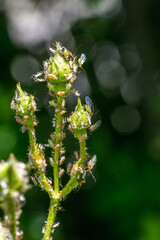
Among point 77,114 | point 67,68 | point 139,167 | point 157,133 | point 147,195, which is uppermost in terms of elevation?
point 157,133

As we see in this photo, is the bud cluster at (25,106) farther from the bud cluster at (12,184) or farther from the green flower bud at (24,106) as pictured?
the bud cluster at (12,184)

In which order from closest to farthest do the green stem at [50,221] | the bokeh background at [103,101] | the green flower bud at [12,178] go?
1. the green flower bud at [12,178]
2. the green stem at [50,221]
3. the bokeh background at [103,101]

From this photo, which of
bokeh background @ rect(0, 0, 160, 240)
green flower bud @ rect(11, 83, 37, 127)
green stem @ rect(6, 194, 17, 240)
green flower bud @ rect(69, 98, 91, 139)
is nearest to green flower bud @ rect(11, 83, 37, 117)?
green flower bud @ rect(11, 83, 37, 127)

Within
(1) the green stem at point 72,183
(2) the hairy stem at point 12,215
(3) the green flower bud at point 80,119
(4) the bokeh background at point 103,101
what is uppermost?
(4) the bokeh background at point 103,101

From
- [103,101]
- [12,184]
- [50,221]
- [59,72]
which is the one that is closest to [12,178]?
[12,184]

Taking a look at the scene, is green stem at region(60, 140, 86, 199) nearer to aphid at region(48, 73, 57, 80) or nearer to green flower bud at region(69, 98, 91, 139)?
green flower bud at region(69, 98, 91, 139)

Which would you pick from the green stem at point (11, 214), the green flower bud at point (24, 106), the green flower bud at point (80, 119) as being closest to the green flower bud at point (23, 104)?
the green flower bud at point (24, 106)

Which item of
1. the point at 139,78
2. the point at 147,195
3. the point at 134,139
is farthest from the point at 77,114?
the point at 139,78

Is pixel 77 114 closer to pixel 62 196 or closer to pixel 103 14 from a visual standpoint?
pixel 62 196

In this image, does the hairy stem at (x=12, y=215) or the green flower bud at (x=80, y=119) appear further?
the green flower bud at (x=80, y=119)
